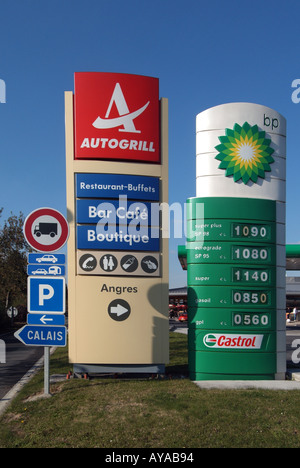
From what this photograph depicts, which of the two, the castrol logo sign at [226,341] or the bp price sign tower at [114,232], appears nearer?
the bp price sign tower at [114,232]

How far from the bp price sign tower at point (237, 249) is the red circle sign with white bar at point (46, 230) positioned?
12.1ft

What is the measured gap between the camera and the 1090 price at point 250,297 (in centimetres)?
1102

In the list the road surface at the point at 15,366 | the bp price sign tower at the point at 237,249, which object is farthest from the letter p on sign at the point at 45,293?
the bp price sign tower at the point at 237,249

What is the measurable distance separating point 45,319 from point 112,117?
17.6 ft

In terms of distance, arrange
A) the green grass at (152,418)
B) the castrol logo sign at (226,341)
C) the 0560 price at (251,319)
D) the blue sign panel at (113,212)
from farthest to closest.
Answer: the 0560 price at (251,319) → the castrol logo sign at (226,341) → the blue sign panel at (113,212) → the green grass at (152,418)

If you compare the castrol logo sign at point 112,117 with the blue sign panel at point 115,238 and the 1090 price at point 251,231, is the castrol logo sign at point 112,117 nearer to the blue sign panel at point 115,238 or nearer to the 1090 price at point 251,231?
the blue sign panel at point 115,238

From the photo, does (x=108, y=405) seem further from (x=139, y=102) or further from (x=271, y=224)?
(x=139, y=102)

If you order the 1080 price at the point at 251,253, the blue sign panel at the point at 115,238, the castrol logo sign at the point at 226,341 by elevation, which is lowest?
the castrol logo sign at the point at 226,341

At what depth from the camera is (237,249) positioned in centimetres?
1114

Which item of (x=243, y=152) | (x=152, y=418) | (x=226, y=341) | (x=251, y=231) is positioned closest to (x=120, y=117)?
(x=243, y=152)

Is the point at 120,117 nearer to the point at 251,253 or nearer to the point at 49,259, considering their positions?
the point at 49,259

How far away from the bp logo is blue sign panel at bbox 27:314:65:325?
585 centimetres

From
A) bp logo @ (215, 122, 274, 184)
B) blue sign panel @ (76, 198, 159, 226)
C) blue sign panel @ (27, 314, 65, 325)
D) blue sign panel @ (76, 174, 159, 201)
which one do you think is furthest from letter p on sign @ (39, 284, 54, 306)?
bp logo @ (215, 122, 274, 184)
